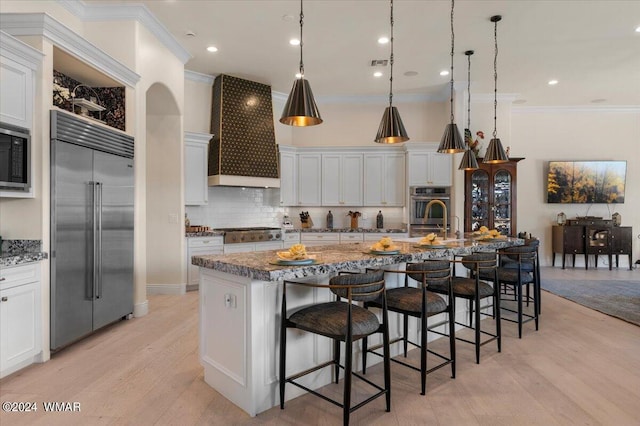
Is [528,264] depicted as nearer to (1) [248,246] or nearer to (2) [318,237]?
(2) [318,237]

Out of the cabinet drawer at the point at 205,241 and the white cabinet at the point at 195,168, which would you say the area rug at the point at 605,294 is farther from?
the white cabinet at the point at 195,168

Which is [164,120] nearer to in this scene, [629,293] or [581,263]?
[629,293]

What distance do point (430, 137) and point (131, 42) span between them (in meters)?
5.48

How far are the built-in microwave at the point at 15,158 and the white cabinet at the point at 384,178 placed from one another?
5508 millimetres

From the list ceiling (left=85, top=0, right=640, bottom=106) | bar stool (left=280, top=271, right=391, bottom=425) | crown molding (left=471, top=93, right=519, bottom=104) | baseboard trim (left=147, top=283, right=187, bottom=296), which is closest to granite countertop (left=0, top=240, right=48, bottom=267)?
bar stool (left=280, top=271, right=391, bottom=425)

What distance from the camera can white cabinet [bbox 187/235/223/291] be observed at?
5.79 meters

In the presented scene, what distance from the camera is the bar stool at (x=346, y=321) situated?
2170mm

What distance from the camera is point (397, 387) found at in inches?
110

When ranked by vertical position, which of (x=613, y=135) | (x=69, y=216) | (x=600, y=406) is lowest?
(x=600, y=406)

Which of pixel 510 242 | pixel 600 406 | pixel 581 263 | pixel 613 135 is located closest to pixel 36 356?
pixel 600 406

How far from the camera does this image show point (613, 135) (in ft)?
28.0

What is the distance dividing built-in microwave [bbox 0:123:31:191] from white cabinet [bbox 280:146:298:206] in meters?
4.56

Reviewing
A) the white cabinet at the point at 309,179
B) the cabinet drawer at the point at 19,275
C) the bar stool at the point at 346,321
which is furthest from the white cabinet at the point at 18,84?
the white cabinet at the point at 309,179

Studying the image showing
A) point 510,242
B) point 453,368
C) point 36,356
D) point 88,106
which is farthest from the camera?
point 510,242
